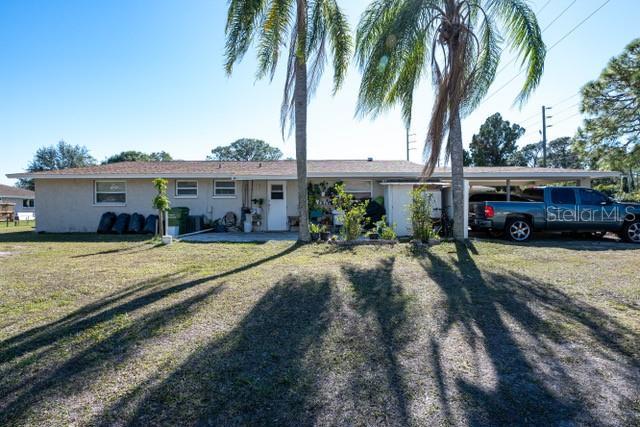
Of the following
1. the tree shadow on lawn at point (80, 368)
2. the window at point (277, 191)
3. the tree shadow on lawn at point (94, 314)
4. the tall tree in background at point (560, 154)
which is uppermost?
the tall tree in background at point (560, 154)

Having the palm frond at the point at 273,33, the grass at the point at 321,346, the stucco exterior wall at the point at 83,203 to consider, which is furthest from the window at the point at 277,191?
the grass at the point at 321,346

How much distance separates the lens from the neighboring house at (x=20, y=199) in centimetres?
3422

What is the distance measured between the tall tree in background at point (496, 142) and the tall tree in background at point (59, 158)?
199ft

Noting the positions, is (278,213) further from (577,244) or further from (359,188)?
(577,244)

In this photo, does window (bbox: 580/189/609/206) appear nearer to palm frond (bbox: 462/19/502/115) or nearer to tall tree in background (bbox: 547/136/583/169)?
palm frond (bbox: 462/19/502/115)

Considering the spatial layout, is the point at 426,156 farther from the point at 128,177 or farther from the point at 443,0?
the point at 128,177

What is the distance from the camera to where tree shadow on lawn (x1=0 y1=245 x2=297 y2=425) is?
272cm

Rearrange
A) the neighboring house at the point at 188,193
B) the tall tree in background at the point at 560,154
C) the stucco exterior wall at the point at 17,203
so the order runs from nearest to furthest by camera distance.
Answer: the neighboring house at the point at 188,193 → the stucco exterior wall at the point at 17,203 → the tall tree in background at the point at 560,154

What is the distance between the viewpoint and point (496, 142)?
37.5 metres

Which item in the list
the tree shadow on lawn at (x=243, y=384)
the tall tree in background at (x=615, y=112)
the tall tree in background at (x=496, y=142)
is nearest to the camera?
the tree shadow on lawn at (x=243, y=384)

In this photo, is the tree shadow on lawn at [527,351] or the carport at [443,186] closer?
the tree shadow on lawn at [527,351]

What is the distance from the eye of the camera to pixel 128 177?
14.7 m

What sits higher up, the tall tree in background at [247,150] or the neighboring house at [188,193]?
the tall tree in background at [247,150]

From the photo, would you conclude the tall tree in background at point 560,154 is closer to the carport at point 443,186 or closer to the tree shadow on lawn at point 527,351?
the carport at point 443,186
